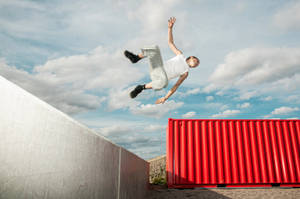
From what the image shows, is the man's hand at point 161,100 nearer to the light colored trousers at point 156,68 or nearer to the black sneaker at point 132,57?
the light colored trousers at point 156,68

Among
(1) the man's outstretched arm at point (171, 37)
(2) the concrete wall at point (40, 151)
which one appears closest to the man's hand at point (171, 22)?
(1) the man's outstretched arm at point (171, 37)

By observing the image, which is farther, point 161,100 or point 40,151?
point 161,100

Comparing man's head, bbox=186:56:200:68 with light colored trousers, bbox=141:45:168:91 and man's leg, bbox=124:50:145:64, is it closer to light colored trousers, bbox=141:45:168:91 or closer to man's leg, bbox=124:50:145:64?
light colored trousers, bbox=141:45:168:91

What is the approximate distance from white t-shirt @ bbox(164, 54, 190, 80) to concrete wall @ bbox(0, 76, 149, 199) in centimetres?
168

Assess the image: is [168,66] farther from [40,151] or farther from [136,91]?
[40,151]

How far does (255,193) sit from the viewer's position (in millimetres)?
6621

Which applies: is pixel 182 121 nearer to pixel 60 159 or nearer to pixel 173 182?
pixel 173 182

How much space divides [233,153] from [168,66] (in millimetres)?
5815

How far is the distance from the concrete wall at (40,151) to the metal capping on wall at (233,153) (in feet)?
20.6

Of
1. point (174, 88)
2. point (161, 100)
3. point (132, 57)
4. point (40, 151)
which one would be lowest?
point (40, 151)

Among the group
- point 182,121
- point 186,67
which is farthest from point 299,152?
point 186,67

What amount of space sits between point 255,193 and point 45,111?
7.04m

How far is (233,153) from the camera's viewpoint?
25.7 ft

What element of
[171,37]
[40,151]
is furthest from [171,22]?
[40,151]
